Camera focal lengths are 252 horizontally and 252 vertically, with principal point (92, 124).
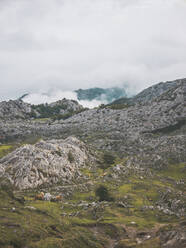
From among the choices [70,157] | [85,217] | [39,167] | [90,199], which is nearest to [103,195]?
[90,199]

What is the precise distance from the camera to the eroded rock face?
3727 inches

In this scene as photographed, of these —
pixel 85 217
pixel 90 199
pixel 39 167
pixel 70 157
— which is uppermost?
pixel 70 157

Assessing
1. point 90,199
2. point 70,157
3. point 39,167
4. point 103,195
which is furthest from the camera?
point 70,157

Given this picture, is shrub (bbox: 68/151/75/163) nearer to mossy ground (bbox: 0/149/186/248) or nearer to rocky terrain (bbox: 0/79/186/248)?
rocky terrain (bbox: 0/79/186/248)

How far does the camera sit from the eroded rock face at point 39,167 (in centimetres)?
9468

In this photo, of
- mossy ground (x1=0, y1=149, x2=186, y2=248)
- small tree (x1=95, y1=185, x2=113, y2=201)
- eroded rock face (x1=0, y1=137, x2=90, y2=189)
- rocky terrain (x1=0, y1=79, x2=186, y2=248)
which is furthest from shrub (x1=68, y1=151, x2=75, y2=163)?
small tree (x1=95, y1=185, x2=113, y2=201)

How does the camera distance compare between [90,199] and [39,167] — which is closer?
[90,199]

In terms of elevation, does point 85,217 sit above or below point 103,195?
below

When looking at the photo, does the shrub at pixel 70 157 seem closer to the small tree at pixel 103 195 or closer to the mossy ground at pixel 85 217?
the mossy ground at pixel 85 217

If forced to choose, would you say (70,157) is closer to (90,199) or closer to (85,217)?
(90,199)

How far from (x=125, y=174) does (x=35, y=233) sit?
77062 mm

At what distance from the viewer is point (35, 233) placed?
45.8 m

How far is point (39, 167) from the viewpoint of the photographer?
10156 centimetres

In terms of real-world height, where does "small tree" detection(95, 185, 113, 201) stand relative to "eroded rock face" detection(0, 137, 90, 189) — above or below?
below
